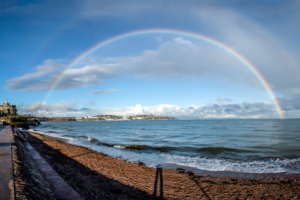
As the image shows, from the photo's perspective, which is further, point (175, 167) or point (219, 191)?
point (175, 167)

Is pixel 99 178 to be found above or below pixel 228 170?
above

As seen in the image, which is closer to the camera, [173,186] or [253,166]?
[173,186]

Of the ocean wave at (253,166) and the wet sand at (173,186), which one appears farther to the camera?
the ocean wave at (253,166)

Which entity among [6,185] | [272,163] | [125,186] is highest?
[6,185]

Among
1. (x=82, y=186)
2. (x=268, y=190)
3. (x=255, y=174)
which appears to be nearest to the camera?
(x=82, y=186)

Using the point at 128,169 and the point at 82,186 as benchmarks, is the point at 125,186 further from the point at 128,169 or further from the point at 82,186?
the point at 128,169

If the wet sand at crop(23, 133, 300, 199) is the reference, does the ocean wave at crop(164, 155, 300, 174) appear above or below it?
below

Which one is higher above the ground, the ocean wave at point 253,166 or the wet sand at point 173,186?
the wet sand at point 173,186

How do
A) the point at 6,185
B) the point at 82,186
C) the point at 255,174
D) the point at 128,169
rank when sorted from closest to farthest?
the point at 6,185, the point at 82,186, the point at 255,174, the point at 128,169

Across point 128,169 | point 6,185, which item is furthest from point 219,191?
point 6,185

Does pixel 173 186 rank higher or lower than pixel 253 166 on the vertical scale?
higher

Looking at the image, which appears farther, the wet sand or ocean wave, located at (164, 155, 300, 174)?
ocean wave, located at (164, 155, 300, 174)

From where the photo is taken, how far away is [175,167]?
41.2 feet

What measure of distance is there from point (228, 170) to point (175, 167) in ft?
11.4
